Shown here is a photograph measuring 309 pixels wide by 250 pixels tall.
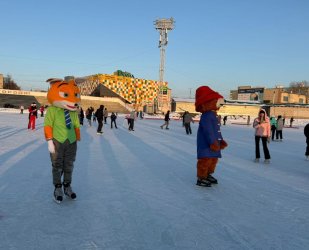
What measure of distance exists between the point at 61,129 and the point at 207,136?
2.22m

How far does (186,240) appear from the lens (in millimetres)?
2633

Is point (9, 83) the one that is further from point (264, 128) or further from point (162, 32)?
point (264, 128)

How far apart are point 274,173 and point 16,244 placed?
204 inches

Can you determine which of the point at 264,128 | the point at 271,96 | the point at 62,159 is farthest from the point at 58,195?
the point at 271,96

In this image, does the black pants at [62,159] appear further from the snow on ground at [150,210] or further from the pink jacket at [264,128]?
the pink jacket at [264,128]

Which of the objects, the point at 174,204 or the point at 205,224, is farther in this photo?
the point at 174,204

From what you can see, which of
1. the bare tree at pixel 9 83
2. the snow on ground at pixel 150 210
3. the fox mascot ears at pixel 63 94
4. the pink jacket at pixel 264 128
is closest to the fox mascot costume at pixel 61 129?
the fox mascot ears at pixel 63 94

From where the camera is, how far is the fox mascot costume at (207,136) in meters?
4.63

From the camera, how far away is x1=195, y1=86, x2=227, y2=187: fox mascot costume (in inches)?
182

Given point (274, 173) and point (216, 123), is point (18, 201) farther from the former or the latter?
point (274, 173)

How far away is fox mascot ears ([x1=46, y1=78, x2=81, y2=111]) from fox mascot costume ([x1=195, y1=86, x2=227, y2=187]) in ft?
6.66

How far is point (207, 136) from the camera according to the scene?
4645 mm

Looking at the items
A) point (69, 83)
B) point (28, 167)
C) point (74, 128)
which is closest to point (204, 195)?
point (74, 128)

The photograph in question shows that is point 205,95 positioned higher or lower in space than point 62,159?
higher
